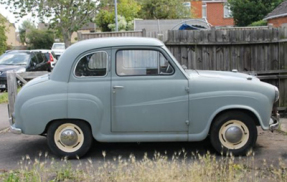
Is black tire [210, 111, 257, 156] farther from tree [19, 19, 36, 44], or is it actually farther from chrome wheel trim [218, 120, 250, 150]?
tree [19, 19, 36, 44]

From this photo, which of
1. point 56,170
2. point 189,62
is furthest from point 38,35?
point 56,170

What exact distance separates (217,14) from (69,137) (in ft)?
145

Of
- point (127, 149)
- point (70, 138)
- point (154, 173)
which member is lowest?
point (127, 149)

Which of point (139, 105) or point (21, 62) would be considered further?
point (21, 62)

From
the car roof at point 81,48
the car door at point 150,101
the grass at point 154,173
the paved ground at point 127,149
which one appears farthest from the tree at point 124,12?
the grass at point 154,173

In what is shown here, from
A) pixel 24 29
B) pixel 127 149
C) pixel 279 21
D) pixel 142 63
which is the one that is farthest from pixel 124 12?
pixel 24 29

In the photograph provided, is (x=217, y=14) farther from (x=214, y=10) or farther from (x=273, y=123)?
(x=273, y=123)

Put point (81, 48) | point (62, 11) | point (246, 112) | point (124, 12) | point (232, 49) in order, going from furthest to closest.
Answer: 1. point (124, 12)
2. point (62, 11)
3. point (232, 49)
4. point (81, 48)
5. point (246, 112)

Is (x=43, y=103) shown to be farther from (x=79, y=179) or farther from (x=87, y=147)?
(x=79, y=179)

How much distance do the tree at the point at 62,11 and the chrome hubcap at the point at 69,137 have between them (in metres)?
21.6

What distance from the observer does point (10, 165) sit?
20.1 ft

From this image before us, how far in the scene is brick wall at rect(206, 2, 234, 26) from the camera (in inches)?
1897

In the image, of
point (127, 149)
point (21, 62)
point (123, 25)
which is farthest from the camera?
point (123, 25)

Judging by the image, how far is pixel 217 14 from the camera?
48375 mm
